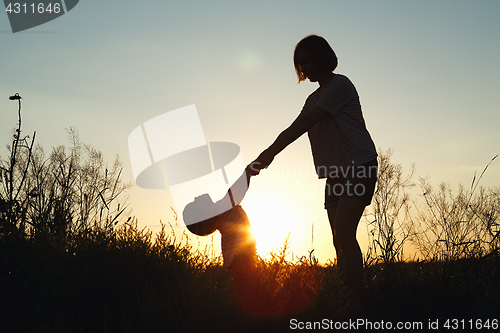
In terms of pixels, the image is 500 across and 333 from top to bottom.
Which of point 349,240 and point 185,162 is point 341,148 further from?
point 185,162

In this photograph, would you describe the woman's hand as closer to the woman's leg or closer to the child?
the child

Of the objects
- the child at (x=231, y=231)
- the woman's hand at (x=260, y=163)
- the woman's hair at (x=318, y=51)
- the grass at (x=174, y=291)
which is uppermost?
the woman's hair at (x=318, y=51)

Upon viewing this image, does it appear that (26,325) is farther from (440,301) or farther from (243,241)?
(440,301)

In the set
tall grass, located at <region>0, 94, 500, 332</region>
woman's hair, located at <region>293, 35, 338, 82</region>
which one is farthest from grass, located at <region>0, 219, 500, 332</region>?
woman's hair, located at <region>293, 35, 338, 82</region>

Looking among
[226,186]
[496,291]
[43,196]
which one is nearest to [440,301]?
[496,291]

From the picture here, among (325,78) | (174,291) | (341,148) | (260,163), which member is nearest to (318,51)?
(325,78)

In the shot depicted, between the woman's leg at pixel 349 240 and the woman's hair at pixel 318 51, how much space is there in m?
1.03

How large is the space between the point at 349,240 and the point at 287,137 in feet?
2.74

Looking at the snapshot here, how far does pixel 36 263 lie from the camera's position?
2.62 m

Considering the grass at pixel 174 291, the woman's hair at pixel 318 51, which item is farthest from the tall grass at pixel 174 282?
the woman's hair at pixel 318 51

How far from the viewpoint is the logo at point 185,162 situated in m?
3.13

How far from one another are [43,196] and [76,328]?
2.17m

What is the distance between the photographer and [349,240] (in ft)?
8.44

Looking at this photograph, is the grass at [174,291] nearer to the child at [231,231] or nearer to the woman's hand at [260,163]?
the child at [231,231]
